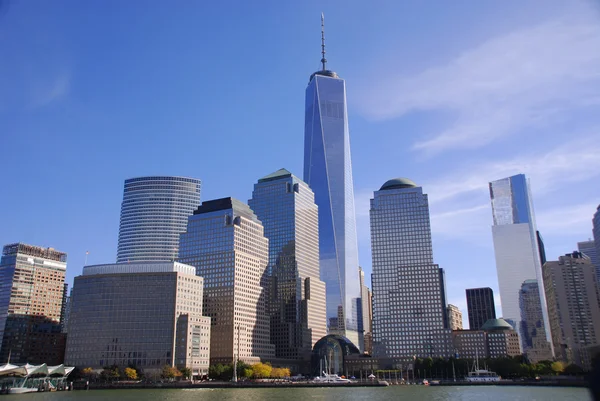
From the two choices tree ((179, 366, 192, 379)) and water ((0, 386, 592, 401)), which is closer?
water ((0, 386, 592, 401))

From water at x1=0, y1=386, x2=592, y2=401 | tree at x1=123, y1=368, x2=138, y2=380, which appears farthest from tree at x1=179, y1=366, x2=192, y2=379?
water at x1=0, y1=386, x2=592, y2=401

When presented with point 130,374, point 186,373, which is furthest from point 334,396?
point 130,374

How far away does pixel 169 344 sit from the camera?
19612 centimetres

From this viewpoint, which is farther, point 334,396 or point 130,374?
point 130,374

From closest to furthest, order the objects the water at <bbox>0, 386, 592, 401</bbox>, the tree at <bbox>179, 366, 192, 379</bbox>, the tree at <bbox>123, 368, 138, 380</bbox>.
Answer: the water at <bbox>0, 386, 592, 401</bbox> < the tree at <bbox>123, 368, 138, 380</bbox> < the tree at <bbox>179, 366, 192, 379</bbox>

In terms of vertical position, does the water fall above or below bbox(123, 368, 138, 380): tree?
below

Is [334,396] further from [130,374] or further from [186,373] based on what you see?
[130,374]

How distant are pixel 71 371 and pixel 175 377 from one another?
36.7m

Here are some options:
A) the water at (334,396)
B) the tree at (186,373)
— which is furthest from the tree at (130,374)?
the water at (334,396)

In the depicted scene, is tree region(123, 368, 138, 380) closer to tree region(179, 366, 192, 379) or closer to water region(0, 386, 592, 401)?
tree region(179, 366, 192, 379)

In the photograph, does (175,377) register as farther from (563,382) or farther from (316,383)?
(563,382)

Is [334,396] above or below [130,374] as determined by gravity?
below

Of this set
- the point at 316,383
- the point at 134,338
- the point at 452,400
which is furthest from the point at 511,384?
the point at 134,338

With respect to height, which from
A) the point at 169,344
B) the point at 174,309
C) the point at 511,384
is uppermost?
the point at 174,309
